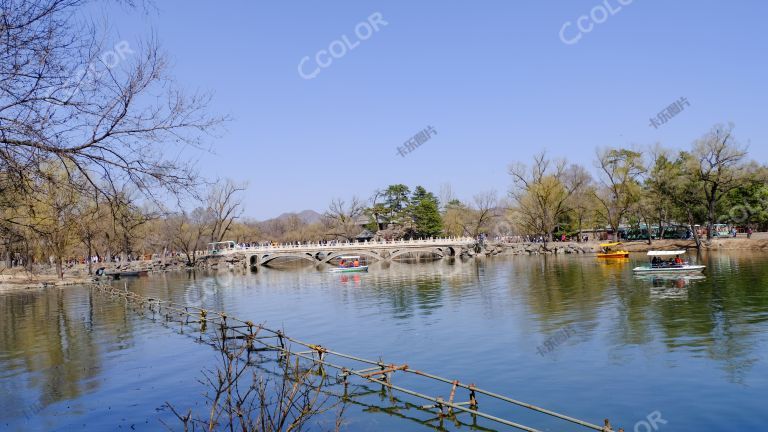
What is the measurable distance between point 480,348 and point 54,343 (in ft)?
68.2

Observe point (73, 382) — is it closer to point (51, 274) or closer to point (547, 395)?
point (547, 395)

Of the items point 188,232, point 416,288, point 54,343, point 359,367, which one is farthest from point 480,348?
point 188,232

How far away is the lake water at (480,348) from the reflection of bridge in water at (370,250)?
126 ft

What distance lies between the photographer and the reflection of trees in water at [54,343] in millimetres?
19706

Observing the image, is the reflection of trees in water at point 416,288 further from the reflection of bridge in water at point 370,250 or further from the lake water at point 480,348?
the reflection of bridge in water at point 370,250

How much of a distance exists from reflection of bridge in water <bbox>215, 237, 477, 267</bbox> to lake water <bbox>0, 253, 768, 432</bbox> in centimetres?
3838

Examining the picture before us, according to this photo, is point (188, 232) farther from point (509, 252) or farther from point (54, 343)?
point (54, 343)

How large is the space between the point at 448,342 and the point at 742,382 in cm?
1102

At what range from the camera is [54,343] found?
2866 centimetres

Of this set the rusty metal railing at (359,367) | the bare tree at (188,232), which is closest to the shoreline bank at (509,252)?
the bare tree at (188,232)

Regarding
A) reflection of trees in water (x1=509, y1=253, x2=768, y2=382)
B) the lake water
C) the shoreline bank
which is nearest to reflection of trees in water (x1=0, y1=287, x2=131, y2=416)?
the lake water

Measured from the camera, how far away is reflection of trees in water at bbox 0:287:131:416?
19706 mm

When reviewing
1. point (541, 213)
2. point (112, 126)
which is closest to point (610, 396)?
point (112, 126)

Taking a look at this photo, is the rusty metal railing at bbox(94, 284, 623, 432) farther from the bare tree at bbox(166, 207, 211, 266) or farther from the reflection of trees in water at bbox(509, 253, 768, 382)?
the bare tree at bbox(166, 207, 211, 266)
